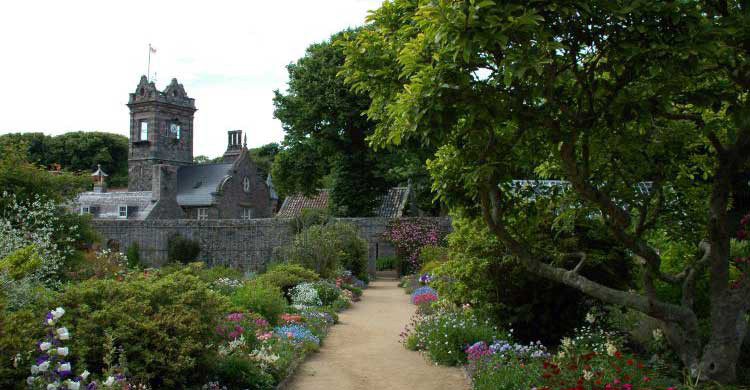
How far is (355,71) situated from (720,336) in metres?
3.95

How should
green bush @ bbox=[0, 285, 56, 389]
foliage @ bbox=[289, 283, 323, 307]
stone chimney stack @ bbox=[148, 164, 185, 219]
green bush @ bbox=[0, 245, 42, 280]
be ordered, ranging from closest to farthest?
green bush @ bbox=[0, 285, 56, 389] → green bush @ bbox=[0, 245, 42, 280] → foliage @ bbox=[289, 283, 323, 307] → stone chimney stack @ bbox=[148, 164, 185, 219]

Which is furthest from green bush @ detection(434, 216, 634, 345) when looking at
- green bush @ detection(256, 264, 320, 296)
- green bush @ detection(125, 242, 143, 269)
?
green bush @ detection(125, 242, 143, 269)

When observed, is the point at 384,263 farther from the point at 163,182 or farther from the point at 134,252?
the point at 163,182

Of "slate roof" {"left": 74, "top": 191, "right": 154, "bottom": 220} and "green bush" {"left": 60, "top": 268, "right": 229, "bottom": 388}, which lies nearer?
"green bush" {"left": 60, "top": 268, "right": 229, "bottom": 388}

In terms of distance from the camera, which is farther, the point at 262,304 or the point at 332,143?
the point at 332,143

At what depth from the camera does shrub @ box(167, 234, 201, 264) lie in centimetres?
2555

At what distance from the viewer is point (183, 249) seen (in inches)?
1008

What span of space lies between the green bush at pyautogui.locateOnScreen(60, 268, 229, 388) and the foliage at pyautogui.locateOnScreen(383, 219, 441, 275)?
1685 cm

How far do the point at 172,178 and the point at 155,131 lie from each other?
378 inches

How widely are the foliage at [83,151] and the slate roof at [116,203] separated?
21.5 m

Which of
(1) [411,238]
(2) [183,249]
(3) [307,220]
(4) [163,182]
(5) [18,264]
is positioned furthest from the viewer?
(4) [163,182]

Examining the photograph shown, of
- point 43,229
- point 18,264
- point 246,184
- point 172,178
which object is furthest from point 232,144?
point 18,264

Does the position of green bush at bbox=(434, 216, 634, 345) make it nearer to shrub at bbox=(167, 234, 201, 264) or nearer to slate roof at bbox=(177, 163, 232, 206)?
shrub at bbox=(167, 234, 201, 264)

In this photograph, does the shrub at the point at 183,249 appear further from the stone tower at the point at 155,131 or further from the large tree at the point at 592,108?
the stone tower at the point at 155,131
